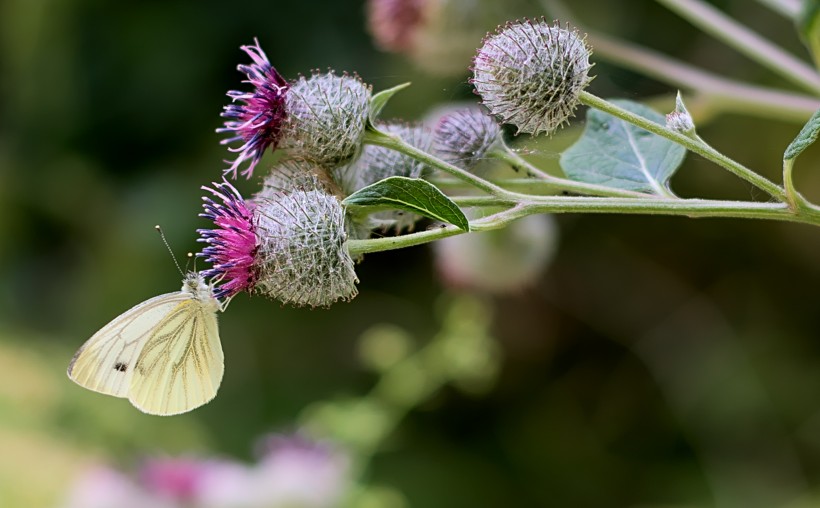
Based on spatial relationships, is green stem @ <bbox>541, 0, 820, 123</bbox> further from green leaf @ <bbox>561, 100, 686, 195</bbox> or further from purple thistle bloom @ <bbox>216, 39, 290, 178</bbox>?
purple thistle bloom @ <bbox>216, 39, 290, 178</bbox>

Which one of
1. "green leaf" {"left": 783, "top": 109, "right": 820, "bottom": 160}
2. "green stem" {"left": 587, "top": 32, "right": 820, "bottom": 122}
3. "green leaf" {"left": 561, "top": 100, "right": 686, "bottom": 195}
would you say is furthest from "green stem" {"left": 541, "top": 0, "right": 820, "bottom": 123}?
"green leaf" {"left": 783, "top": 109, "right": 820, "bottom": 160}

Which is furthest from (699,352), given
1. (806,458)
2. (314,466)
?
(314,466)

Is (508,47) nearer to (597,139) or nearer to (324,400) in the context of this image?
(597,139)

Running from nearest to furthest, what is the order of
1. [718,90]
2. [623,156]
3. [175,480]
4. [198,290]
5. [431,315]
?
[623,156] → [198,290] → [718,90] → [175,480] → [431,315]

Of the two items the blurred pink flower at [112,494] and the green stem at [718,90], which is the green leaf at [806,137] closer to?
the green stem at [718,90]

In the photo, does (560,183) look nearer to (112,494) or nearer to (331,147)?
(331,147)

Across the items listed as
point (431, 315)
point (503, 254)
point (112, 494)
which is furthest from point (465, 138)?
point (431, 315)

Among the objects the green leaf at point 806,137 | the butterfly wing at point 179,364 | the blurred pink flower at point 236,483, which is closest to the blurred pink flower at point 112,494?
the blurred pink flower at point 236,483
